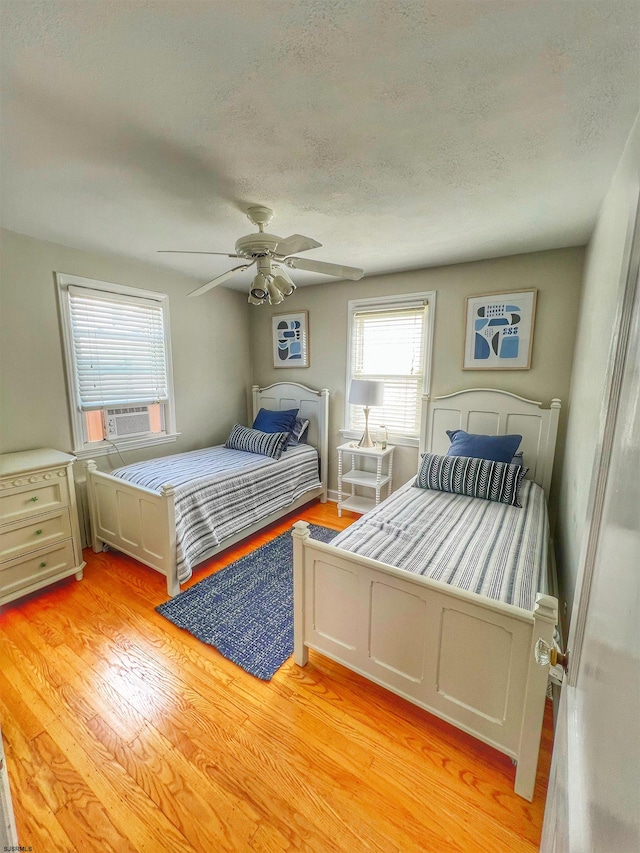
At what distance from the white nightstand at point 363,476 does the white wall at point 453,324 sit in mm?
135

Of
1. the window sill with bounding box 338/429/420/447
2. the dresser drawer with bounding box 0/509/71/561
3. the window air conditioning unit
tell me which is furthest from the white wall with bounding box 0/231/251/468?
the window sill with bounding box 338/429/420/447

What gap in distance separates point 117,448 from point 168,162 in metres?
2.33

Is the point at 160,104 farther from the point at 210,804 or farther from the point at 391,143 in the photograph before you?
the point at 210,804

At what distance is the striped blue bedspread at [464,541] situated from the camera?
4.91 ft

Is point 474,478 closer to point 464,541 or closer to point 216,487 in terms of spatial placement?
point 464,541

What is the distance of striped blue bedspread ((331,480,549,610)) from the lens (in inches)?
59.0

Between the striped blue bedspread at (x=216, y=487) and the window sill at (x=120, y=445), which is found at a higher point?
the window sill at (x=120, y=445)

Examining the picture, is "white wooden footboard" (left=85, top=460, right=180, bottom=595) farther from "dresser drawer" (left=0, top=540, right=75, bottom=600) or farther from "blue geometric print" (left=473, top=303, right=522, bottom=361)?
"blue geometric print" (left=473, top=303, right=522, bottom=361)

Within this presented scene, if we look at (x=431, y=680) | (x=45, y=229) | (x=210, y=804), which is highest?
(x=45, y=229)

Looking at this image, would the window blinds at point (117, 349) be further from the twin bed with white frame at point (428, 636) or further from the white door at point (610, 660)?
the white door at point (610, 660)

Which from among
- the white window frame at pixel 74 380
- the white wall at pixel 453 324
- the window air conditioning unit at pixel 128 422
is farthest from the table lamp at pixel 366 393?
the window air conditioning unit at pixel 128 422

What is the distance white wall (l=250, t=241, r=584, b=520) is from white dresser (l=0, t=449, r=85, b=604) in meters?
2.41

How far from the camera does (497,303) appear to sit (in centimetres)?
287

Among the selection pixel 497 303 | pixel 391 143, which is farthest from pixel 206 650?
pixel 497 303
